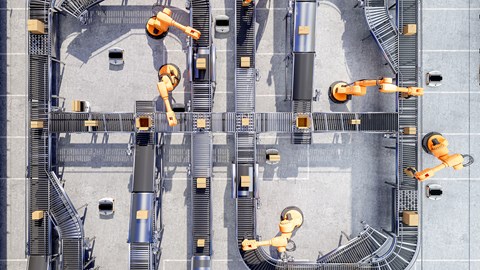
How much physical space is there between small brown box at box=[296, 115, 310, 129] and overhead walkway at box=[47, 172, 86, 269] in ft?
40.4

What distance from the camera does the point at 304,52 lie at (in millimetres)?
14711

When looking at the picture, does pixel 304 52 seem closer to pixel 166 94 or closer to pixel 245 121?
pixel 245 121

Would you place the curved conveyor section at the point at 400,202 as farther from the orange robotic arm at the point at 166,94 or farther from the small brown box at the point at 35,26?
the small brown box at the point at 35,26

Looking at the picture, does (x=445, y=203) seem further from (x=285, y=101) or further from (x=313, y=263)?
(x=285, y=101)

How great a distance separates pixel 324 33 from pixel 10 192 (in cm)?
1891

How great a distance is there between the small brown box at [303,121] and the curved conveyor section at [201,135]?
4523mm

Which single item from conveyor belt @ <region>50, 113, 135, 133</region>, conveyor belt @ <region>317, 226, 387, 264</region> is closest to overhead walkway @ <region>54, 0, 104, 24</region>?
conveyor belt @ <region>50, 113, 135, 133</region>

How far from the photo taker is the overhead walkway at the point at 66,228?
587 inches

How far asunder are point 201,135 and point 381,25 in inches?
418

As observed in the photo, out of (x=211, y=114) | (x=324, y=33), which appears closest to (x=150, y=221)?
(x=211, y=114)

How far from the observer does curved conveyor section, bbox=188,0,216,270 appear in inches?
583

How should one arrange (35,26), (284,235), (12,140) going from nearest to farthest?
(284,235) → (35,26) → (12,140)

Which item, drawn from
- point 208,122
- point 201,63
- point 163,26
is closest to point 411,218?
point 208,122

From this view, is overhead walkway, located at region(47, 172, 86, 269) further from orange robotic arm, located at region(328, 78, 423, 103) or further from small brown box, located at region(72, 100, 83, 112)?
orange robotic arm, located at region(328, 78, 423, 103)
